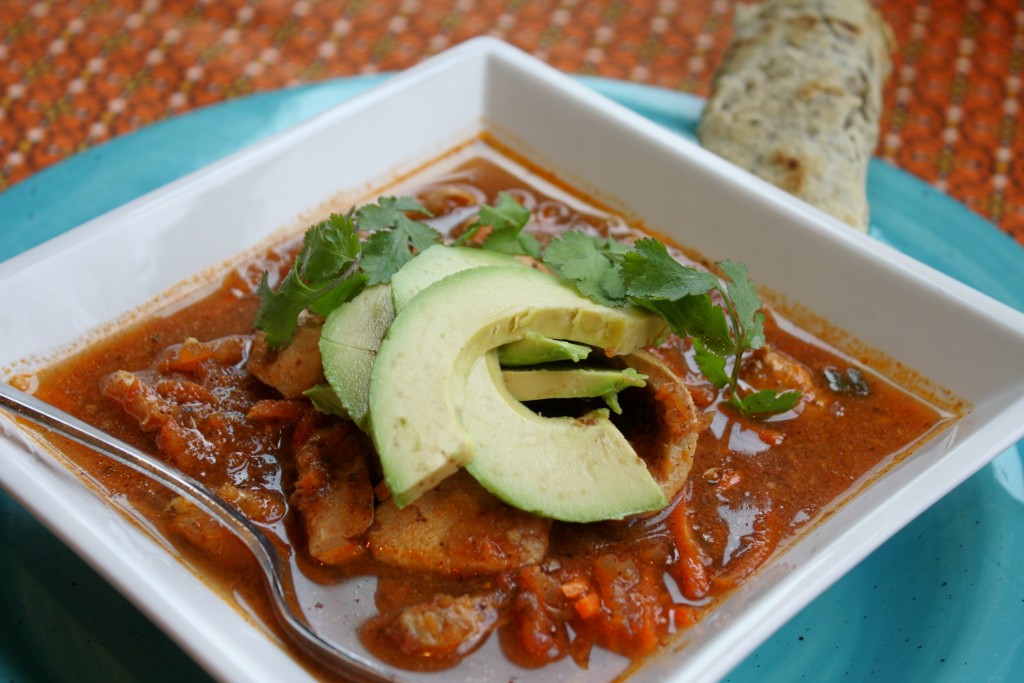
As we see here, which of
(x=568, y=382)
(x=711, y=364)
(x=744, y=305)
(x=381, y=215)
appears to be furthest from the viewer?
(x=381, y=215)

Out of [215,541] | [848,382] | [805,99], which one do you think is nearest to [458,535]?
[215,541]

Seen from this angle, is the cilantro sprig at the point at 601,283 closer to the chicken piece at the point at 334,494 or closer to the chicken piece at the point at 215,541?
the chicken piece at the point at 334,494

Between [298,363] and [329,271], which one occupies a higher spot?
[329,271]

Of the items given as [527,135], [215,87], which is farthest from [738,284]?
[215,87]

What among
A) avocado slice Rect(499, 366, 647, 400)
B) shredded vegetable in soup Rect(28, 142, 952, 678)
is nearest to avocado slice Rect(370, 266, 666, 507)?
shredded vegetable in soup Rect(28, 142, 952, 678)

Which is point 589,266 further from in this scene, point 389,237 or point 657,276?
point 389,237

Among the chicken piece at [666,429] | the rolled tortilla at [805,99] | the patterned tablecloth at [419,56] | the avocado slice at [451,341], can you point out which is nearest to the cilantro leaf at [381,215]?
the avocado slice at [451,341]
